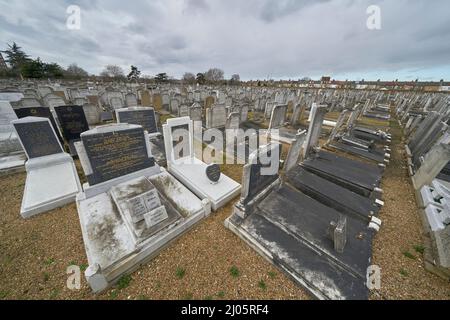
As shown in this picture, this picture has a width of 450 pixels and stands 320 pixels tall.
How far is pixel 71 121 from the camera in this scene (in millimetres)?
7094

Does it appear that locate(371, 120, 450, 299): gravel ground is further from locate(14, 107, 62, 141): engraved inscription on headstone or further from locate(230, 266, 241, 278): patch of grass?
locate(14, 107, 62, 141): engraved inscription on headstone

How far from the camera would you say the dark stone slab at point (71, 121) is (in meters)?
6.87

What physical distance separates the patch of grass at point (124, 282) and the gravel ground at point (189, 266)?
2 centimetres

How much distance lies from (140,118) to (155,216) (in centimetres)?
552

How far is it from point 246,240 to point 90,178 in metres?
4.12

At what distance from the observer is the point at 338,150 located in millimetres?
8109

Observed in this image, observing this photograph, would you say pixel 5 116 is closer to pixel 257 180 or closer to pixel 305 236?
pixel 257 180

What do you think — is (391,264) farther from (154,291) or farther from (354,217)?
(154,291)

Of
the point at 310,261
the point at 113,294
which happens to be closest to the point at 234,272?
the point at 310,261

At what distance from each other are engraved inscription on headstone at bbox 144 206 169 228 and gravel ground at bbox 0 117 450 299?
2.05 ft

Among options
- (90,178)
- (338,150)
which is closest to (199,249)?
(90,178)

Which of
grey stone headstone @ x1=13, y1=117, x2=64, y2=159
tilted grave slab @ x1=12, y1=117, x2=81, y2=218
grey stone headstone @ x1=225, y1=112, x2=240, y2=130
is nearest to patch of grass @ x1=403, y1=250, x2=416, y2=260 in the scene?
grey stone headstone @ x1=225, y1=112, x2=240, y2=130

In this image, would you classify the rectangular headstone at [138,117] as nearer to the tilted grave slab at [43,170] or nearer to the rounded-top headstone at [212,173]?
the tilted grave slab at [43,170]

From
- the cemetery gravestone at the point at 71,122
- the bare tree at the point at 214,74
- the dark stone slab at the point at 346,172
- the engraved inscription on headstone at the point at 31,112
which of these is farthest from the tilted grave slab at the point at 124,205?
the bare tree at the point at 214,74
